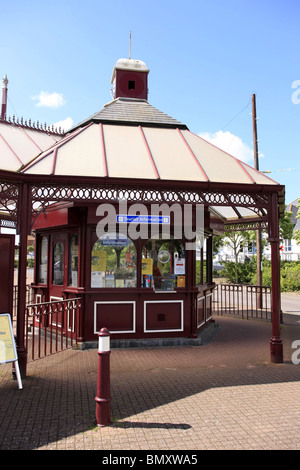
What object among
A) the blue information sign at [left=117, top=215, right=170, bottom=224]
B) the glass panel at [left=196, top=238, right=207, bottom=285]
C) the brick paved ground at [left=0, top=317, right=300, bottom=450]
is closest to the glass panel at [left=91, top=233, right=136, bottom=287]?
the blue information sign at [left=117, top=215, right=170, bottom=224]

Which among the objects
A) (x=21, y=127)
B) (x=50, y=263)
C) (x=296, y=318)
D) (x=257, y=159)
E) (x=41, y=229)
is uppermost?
(x=257, y=159)

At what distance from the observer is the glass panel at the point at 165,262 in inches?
329

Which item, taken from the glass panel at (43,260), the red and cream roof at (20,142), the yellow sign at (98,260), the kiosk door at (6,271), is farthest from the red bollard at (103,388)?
the glass panel at (43,260)

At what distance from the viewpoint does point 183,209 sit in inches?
325

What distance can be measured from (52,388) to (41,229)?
4.96 m

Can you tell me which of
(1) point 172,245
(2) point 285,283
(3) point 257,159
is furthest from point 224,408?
(2) point 285,283

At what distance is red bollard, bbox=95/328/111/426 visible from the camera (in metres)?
4.28

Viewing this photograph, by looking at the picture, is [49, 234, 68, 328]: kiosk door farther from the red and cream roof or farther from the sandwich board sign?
the sandwich board sign

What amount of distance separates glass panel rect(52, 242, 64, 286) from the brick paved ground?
2.00 meters

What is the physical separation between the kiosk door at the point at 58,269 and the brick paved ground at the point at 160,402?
161 centimetres

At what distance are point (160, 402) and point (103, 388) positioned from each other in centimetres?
110

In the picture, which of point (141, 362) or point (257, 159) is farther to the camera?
point (257, 159)

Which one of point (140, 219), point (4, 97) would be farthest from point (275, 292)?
point (4, 97)
